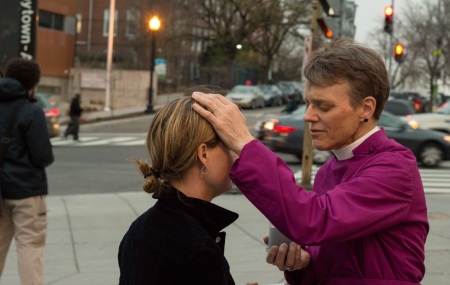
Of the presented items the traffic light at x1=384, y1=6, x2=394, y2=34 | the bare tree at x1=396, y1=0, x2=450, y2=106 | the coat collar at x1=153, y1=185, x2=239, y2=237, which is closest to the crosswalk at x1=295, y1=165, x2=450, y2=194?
the traffic light at x1=384, y1=6, x2=394, y2=34

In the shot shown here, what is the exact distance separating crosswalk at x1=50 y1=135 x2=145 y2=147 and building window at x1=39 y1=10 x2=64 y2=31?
22.0m

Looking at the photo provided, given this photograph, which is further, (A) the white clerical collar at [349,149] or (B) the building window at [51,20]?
(B) the building window at [51,20]

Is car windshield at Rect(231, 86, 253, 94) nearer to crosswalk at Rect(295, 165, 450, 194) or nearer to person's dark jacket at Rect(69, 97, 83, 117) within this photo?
person's dark jacket at Rect(69, 97, 83, 117)

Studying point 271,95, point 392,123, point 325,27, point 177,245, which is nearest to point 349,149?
point 177,245

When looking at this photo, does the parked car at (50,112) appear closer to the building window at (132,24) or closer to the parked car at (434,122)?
the parked car at (434,122)

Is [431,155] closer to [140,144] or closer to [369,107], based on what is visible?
[140,144]

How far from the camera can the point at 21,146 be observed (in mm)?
6473

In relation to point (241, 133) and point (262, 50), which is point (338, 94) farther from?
point (262, 50)

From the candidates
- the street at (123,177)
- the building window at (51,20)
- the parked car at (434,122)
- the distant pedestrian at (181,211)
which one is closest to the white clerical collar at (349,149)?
the distant pedestrian at (181,211)

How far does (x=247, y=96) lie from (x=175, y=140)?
4844 cm

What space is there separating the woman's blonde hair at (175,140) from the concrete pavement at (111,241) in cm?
445

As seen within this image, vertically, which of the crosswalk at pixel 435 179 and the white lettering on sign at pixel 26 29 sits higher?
the white lettering on sign at pixel 26 29

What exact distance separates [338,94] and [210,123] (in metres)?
0.41

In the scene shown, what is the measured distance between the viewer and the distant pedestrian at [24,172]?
21.0ft
